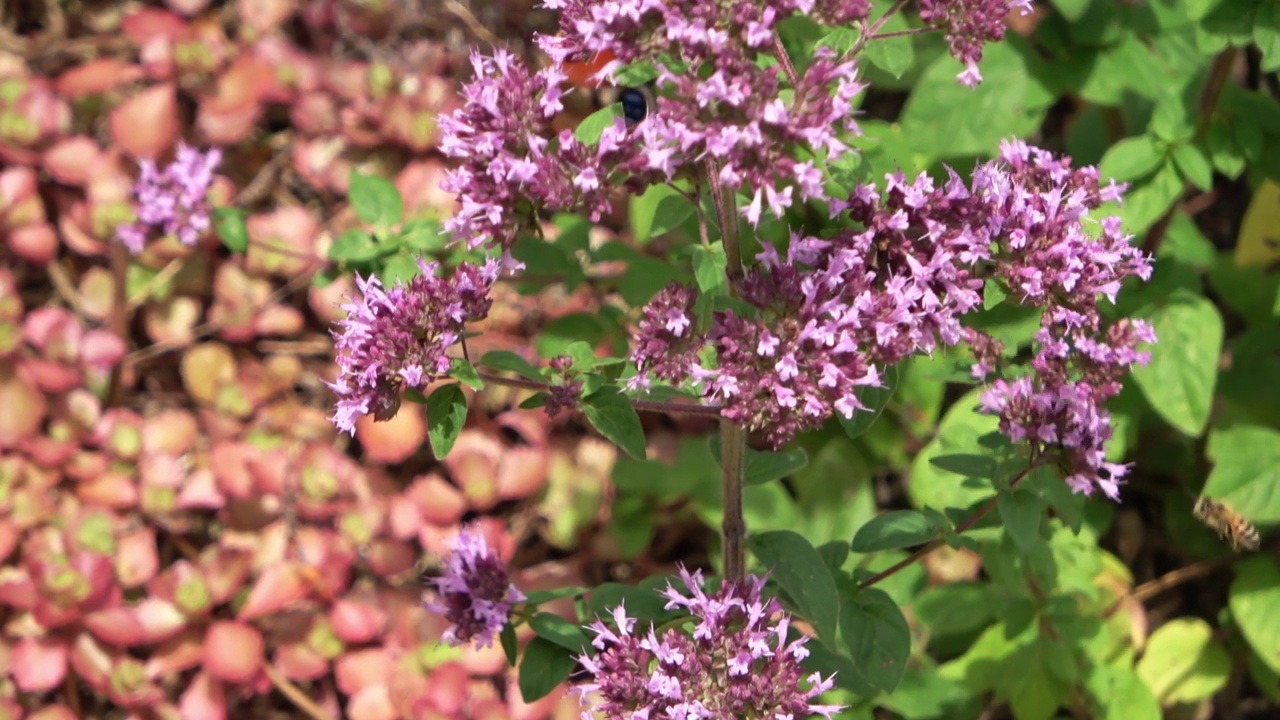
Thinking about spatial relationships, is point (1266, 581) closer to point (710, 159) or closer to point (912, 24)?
point (912, 24)

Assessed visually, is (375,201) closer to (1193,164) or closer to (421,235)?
(421,235)

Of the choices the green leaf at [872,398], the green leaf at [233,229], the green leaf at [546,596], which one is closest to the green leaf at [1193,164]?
the green leaf at [872,398]

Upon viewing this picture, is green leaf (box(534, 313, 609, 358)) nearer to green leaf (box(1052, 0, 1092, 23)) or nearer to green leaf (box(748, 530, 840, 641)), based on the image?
green leaf (box(748, 530, 840, 641))

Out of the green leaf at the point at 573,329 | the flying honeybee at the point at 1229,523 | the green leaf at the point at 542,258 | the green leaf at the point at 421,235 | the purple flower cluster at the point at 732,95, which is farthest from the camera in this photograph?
the green leaf at the point at 573,329

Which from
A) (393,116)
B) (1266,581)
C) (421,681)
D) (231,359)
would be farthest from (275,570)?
(1266,581)

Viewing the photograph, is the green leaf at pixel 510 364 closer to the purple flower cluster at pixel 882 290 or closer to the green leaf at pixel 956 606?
the purple flower cluster at pixel 882 290

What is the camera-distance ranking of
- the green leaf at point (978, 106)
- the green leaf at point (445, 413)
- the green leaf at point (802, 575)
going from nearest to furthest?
1. the green leaf at point (445, 413)
2. the green leaf at point (802, 575)
3. the green leaf at point (978, 106)

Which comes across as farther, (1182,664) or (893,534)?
(1182,664)

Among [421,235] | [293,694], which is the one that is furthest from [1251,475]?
[293,694]
